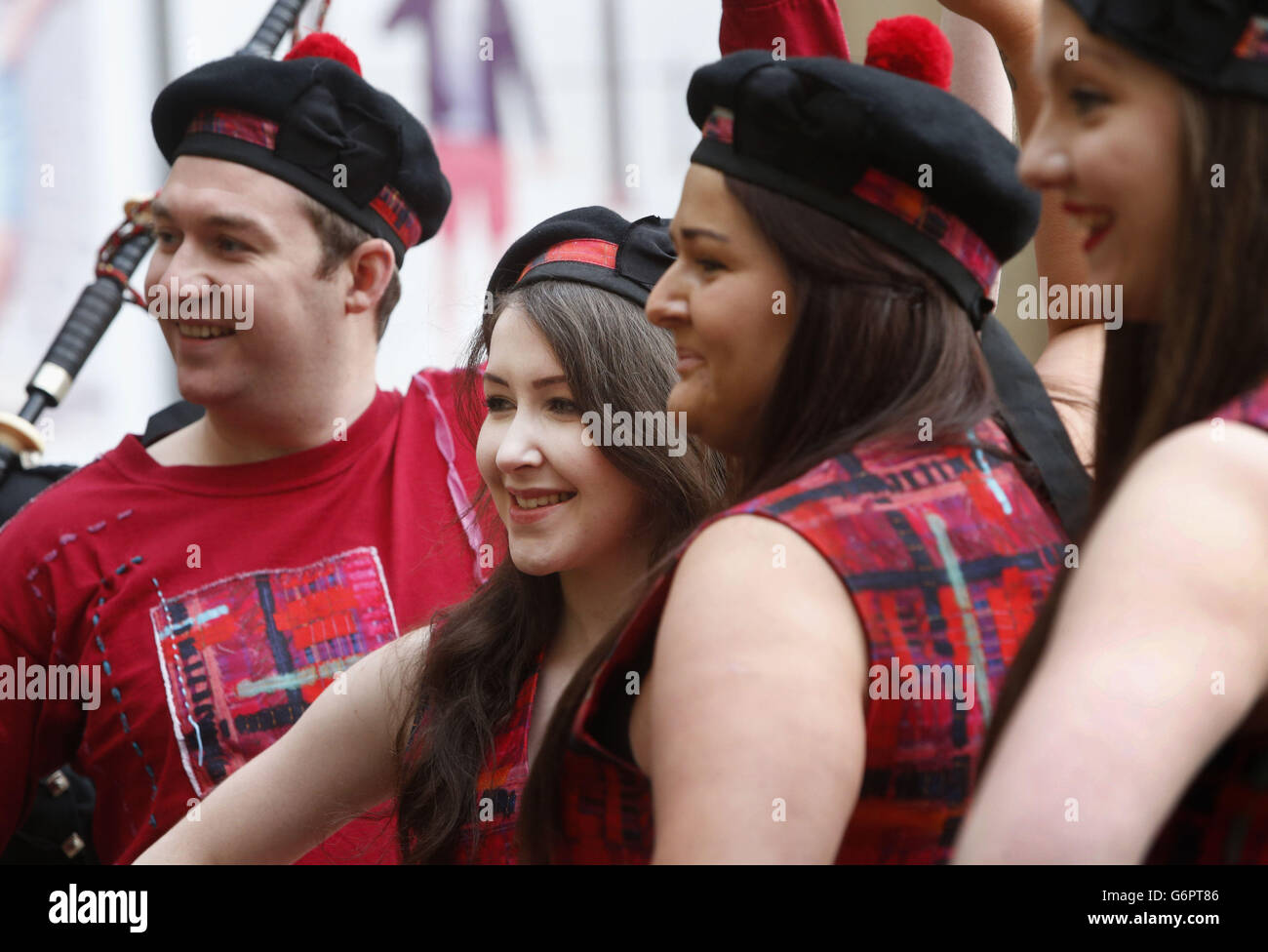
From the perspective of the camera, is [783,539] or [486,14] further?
[486,14]

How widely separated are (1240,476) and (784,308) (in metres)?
0.49

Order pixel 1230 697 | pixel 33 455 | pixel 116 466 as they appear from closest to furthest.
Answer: pixel 1230 697, pixel 116 466, pixel 33 455

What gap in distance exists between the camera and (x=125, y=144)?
4047 millimetres

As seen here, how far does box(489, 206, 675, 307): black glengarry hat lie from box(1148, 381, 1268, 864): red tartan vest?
109 cm

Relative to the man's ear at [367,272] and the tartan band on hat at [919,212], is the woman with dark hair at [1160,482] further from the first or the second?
the man's ear at [367,272]

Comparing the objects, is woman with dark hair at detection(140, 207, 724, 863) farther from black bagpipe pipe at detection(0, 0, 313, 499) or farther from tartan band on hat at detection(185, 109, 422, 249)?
black bagpipe pipe at detection(0, 0, 313, 499)

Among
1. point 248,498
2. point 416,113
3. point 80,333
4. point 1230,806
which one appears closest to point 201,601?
point 248,498

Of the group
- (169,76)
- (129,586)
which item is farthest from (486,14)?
(129,586)

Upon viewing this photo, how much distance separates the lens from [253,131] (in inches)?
100

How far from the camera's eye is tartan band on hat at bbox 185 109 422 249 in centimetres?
254

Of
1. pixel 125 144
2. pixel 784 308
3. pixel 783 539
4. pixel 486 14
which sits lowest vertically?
pixel 783 539

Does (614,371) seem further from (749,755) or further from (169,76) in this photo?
(169,76)

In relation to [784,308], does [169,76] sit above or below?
above

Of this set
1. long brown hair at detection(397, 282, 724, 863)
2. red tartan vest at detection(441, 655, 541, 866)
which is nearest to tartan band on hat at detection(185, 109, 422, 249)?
long brown hair at detection(397, 282, 724, 863)
